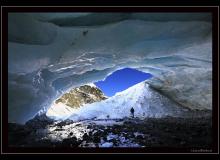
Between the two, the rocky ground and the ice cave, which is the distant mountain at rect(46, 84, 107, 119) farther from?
the rocky ground

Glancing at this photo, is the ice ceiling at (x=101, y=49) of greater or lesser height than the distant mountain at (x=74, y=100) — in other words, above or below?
above

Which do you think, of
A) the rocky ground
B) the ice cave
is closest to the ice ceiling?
the ice cave

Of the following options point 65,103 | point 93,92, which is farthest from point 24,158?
point 93,92

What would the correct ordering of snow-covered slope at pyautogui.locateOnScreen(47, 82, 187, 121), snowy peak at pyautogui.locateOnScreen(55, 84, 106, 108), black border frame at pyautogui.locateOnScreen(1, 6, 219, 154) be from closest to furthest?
black border frame at pyautogui.locateOnScreen(1, 6, 219, 154) < snow-covered slope at pyautogui.locateOnScreen(47, 82, 187, 121) < snowy peak at pyautogui.locateOnScreen(55, 84, 106, 108)

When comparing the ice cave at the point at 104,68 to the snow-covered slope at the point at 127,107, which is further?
the snow-covered slope at the point at 127,107

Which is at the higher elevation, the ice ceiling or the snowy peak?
the ice ceiling
